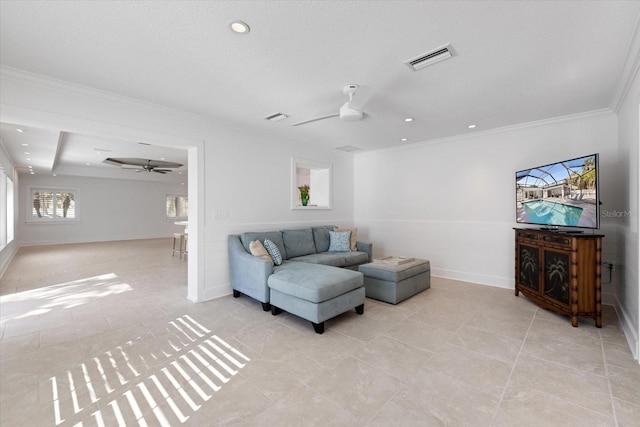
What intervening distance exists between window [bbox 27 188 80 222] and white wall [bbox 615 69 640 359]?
13.7 metres

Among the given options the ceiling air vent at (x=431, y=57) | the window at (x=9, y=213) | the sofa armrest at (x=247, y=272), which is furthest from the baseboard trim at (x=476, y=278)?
the window at (x=9, y=213)

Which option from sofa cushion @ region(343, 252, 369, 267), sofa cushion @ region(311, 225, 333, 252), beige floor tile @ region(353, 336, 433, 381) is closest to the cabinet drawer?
beige floor tile @ region(353, 336, 433, 381)

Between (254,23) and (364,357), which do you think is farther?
(364,357)

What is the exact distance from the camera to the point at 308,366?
225cm

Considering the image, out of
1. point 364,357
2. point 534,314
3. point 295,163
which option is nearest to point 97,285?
point 295,163

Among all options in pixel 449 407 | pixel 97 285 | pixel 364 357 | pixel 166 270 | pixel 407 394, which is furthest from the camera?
pixel 166 270

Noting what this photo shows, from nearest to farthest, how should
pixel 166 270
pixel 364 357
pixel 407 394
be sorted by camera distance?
pixel 407 394, pixel 364 357, pixel 166 270

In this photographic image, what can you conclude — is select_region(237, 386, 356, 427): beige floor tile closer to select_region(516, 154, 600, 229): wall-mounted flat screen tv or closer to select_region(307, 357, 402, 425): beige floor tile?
select_region(307, 357, 402, 425): beige floor tile

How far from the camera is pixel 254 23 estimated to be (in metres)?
1.92

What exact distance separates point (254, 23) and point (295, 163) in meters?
3.34

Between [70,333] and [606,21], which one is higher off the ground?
[606,21]

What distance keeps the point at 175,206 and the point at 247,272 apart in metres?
10.3

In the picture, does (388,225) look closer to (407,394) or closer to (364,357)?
(364,357)

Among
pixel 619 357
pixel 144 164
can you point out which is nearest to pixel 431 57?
pixel 619 357
